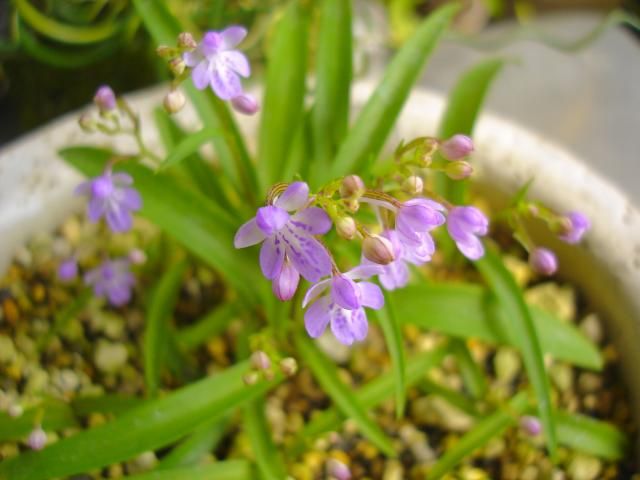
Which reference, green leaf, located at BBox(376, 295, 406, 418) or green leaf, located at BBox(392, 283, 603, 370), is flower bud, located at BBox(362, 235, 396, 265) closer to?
green leaf, located at BBox(376, 295, 406, 418)

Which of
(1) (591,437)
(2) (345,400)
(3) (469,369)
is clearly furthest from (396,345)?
(1) (591,437)

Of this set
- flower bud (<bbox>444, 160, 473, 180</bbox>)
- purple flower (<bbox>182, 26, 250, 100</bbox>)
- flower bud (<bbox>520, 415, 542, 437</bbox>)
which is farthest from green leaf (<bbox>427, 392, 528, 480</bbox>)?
purple flower (<bbox>182, 26, 250, 100</bbox>)

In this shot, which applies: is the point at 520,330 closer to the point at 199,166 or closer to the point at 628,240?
the point at 628,240

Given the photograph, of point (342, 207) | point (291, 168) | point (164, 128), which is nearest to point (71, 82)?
point (164, 128)

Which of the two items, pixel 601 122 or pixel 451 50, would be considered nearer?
pixel 601 122

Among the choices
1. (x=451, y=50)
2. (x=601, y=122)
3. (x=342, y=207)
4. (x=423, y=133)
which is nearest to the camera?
(x=342, y=207)

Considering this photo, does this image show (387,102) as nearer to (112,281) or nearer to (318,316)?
(318,316)
